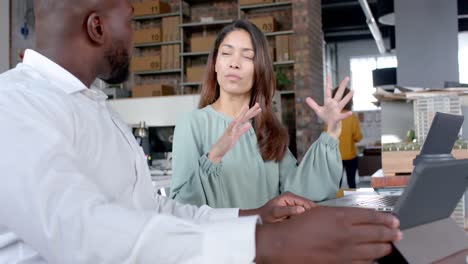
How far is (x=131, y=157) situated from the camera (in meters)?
0.99

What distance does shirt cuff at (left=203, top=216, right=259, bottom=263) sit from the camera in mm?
559

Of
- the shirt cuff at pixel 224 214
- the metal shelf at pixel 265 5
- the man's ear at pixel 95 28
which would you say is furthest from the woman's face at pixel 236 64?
the metal shelf at pixel 265 5

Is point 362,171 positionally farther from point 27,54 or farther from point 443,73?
point 27,54

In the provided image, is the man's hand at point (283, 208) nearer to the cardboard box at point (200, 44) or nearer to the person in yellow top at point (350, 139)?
the person in yellow top at point (350, 139)

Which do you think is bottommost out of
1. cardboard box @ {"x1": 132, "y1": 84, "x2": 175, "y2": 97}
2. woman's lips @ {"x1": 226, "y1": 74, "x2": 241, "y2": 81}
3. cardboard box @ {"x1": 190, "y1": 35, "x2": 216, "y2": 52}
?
woman's lips @ {"x1": 226, "y1": 74, "x2": 241, "y2": 81}

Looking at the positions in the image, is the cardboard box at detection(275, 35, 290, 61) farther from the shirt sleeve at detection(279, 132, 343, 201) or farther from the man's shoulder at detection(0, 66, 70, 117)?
the man's shoulder at detection(0, 66, 70, 117)

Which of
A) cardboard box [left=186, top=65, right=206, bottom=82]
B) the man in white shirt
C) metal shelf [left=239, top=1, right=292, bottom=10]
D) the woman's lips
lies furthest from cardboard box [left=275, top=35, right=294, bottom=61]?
the man in white shirt

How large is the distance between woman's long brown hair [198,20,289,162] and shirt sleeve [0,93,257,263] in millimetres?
1200

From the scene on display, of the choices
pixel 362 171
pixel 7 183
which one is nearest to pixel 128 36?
pixel 7 183


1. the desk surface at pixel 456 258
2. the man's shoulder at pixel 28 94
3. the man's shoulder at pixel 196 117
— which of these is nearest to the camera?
the man's shoulder at pixel 28 94

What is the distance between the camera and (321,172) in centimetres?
168

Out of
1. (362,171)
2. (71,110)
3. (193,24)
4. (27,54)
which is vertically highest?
(193,24)

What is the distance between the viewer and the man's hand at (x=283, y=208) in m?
1.01

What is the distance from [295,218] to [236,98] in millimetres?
1325
